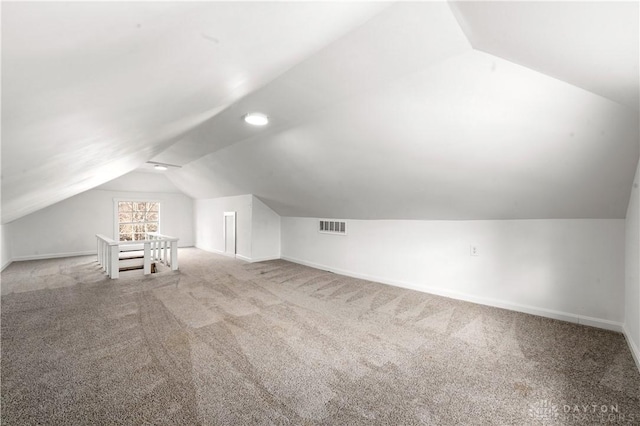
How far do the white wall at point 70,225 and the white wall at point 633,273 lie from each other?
986cm

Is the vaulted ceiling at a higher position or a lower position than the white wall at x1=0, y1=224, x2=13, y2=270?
higher

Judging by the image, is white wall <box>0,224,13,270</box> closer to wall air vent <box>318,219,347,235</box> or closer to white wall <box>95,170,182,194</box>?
white wall <box>95,170,182,194</box>

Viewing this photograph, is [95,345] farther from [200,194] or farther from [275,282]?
[200,194]

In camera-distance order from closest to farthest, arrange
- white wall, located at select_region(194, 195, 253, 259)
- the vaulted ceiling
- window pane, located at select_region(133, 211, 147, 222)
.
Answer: the vaulted ceiling → white wall, located at select_region(194, 195, 253, 259) → window pane, located at select_region(133, 211, 147, 222)

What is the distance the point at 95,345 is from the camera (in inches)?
96.6

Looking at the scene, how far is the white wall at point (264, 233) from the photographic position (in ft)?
20.8

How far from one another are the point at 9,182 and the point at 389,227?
169 inches

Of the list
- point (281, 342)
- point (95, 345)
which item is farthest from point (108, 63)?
point (95, 345)

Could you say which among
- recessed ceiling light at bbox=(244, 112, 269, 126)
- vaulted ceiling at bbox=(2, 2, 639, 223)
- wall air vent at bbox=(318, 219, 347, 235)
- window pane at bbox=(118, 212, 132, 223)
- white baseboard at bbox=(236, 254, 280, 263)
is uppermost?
recessed ceiling light at bbox=(244, 112, 269, 126)

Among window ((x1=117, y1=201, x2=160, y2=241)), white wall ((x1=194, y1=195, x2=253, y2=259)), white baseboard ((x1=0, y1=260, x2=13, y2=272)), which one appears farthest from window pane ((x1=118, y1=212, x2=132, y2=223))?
white baseboard ((x1=0, y1=260, x2=13, y2=272))

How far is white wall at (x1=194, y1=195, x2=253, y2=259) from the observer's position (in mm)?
6465

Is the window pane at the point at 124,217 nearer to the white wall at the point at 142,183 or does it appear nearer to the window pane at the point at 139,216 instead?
the window pane at the point at 139,216

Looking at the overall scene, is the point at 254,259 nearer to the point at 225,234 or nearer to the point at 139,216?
the point at 225,234

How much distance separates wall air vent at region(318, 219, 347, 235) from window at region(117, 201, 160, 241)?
232 inches
